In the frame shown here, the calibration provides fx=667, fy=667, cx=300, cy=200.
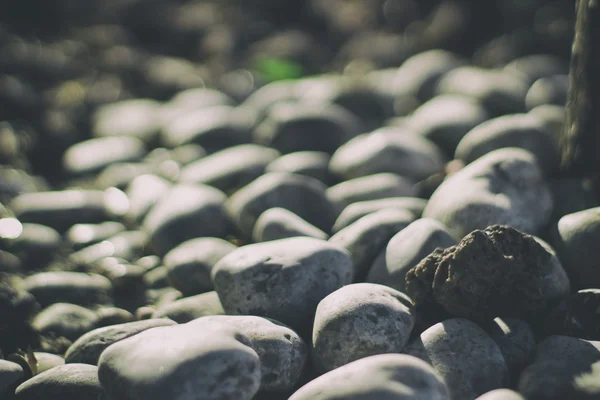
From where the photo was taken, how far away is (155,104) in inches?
231

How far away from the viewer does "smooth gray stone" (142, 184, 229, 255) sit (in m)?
3.54

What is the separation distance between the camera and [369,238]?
9.64 ft

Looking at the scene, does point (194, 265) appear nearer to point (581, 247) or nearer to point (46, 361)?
point (46, 361)

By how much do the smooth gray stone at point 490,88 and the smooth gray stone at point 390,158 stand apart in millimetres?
740

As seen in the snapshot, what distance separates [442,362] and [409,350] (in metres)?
0.13

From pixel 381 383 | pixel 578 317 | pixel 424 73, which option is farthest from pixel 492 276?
pixel 424 73

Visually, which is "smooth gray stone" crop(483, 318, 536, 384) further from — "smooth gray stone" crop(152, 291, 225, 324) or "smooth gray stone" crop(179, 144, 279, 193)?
"smooth gray stone" crop(179, 144, 279, 193)

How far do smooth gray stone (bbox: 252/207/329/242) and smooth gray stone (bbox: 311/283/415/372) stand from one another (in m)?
0.81

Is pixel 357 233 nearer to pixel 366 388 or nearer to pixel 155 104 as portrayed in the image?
pixel 366 388

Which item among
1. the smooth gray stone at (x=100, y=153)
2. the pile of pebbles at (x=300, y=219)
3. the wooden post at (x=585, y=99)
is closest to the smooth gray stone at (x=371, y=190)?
the pile of pebbles at (x=300, y=219)

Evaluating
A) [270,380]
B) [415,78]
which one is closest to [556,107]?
[415,78]

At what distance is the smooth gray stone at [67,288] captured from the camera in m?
3.12

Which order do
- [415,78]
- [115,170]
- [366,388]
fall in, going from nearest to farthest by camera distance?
1. [366,388]
2. [115,170]
3. [415,78]

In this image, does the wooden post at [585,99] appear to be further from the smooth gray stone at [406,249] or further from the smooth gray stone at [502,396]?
the smooth gray stone at [502,396]
